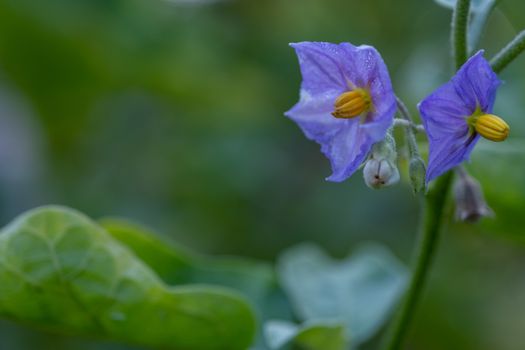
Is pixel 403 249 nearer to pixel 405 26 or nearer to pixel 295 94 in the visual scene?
pixel 295 94

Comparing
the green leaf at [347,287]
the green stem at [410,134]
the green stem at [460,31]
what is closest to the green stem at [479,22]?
the green stem at [460,31]

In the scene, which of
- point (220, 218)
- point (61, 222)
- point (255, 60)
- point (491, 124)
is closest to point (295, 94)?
point (255, 60)

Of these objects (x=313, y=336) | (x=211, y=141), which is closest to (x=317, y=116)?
(x=313, y=336)

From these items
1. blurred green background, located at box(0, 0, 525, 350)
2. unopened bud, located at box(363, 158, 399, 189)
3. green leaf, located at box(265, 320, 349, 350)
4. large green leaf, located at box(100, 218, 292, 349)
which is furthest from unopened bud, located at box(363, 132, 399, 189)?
blurred green background, located at box(0, 0, 525, 350)

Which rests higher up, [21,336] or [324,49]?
[324,49]

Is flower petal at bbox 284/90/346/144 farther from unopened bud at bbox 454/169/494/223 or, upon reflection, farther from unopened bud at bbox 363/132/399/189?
unopened bud at bbox 454/169/494/223
